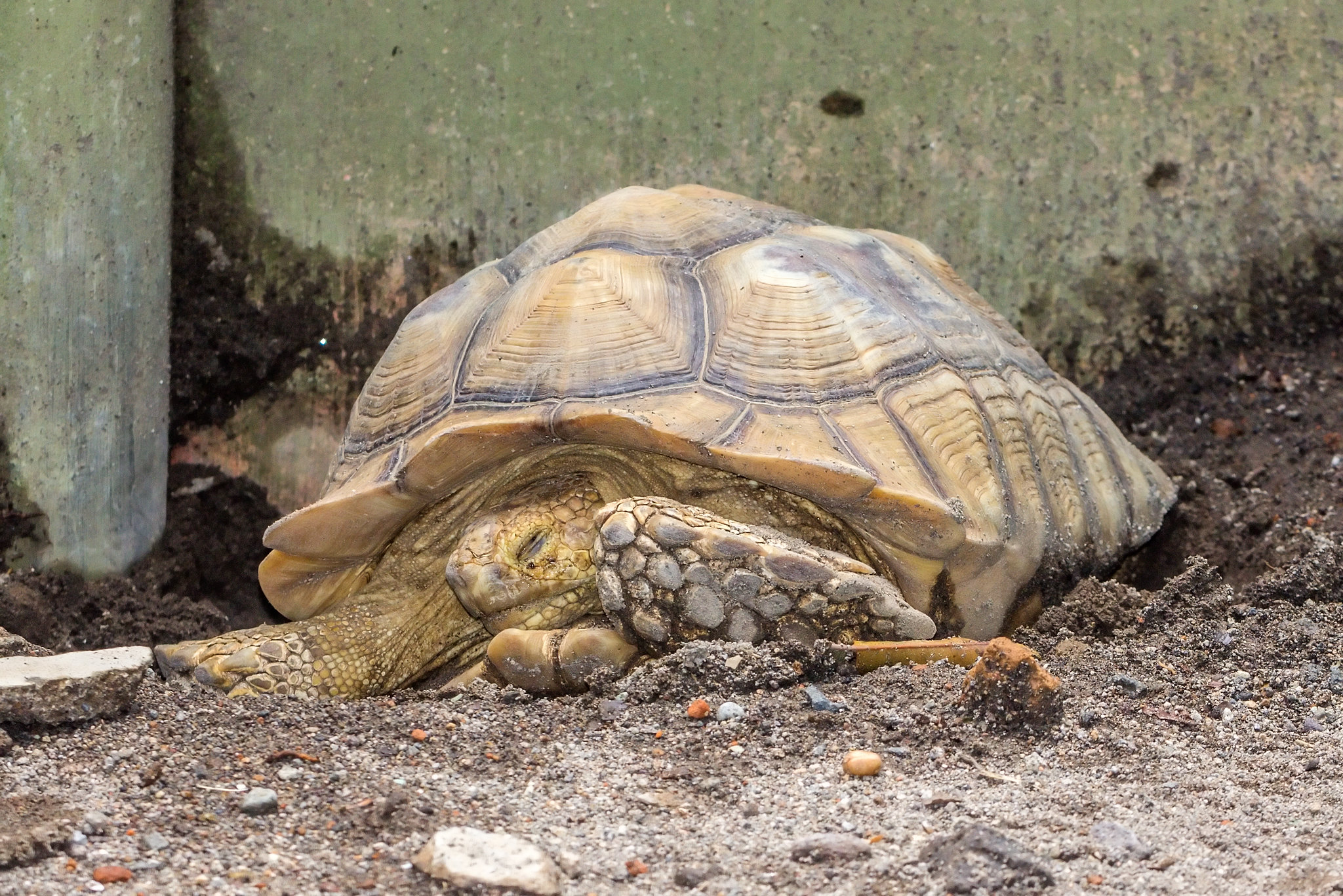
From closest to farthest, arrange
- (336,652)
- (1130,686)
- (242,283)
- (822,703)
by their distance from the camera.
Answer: (822,703), (1130,686), (336,652), (242,283)

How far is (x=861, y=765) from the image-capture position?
1.97m

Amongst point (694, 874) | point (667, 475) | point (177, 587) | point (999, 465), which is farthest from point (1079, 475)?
Answer: point (177, 587)

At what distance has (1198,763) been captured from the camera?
6.73ft

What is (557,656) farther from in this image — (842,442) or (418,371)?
(418,371)

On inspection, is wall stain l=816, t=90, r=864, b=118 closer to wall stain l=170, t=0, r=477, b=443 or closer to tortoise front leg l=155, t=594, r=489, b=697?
wall stain l=170, t=0, r=477, b=443

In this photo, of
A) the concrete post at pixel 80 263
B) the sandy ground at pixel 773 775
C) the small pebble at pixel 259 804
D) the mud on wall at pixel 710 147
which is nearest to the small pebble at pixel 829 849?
the sandy ground at pixel 773 775

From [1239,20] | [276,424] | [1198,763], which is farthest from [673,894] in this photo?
[1239,20]

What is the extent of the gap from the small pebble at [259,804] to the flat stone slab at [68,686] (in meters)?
0.49

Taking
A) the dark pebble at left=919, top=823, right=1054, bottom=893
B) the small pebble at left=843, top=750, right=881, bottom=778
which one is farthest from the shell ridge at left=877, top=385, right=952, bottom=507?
the dark pebble at left=919, top=823, right=1054, bottom=893

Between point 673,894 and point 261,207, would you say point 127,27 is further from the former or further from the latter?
point 673,894

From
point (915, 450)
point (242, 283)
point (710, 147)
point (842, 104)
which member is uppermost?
point (842, 104)

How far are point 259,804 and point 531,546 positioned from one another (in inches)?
38.8

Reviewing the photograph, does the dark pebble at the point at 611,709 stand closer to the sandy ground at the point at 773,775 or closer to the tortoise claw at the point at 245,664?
the sandy ground at the point at 773,775

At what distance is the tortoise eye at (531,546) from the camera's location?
107 inches
